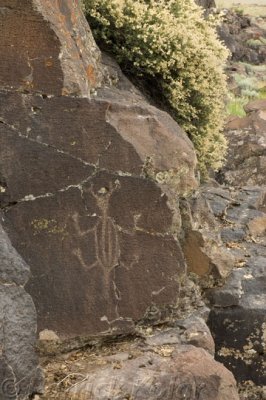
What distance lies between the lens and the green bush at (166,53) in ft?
22.4

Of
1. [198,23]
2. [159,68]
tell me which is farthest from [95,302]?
[198,23]

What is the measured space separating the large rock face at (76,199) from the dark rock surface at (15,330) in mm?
1045

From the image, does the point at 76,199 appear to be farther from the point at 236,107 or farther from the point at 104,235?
the point at 236,107

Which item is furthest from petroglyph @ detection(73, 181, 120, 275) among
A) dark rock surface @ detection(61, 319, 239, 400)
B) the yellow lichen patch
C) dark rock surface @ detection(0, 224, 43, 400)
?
dark rock surface @ detection(0, 224, 43, 400)

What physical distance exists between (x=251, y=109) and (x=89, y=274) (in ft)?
35.4

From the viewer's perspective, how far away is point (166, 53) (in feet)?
22.2

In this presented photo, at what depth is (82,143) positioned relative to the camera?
494 cm

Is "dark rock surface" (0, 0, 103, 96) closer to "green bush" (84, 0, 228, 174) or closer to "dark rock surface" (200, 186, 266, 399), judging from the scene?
"green bush" (84, 0, 228, 174)

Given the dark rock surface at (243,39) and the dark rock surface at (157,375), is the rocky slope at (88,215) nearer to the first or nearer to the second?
the dark rock surface at (157,375)

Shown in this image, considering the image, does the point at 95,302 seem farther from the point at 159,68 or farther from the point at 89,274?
the point at 159,68

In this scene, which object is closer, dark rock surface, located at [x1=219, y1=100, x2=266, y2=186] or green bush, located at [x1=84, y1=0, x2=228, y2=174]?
green bush, located at [x1=84, y1=0, x2=228, y2=174]

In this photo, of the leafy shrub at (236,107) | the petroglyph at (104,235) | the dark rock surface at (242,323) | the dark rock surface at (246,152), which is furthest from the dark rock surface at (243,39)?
the petroglyph at (104,235)

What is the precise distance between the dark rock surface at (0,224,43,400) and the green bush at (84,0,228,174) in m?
3.64

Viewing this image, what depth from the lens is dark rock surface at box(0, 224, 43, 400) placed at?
3.62 meters
